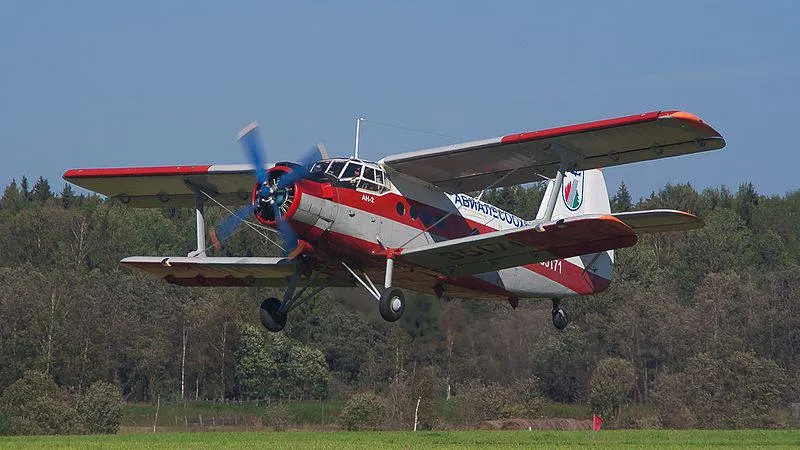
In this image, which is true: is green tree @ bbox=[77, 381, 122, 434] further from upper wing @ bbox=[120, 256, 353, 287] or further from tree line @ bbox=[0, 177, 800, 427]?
upper wing @ bbox=[120, 256, 353, 287]

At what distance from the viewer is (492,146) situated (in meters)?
25.5

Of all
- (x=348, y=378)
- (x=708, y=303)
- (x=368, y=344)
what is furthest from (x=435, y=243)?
(x=708, y=303)

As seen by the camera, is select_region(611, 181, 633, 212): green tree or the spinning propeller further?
select_region(611, 181, 633, 212): green tree

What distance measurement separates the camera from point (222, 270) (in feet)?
92.6

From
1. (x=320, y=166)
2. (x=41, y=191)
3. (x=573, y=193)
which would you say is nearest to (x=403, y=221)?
(x=320, y=166)

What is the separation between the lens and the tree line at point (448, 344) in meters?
45.3

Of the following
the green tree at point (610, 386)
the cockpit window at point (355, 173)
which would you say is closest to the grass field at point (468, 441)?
the cockpit window at point (355, 173)

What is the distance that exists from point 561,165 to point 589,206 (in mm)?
7329

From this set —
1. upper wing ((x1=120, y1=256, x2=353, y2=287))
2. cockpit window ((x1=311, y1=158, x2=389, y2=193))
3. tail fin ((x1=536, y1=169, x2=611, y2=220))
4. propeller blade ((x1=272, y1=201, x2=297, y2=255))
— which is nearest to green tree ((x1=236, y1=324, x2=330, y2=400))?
tail fin ((x1=536, y1=169, x2=611, y2=220))

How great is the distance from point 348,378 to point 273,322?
29.7 metres

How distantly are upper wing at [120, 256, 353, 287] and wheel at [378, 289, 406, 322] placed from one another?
221 centimetres

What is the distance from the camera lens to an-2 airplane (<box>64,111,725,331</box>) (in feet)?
79.3

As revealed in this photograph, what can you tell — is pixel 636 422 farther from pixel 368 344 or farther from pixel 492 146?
pixel 492 146

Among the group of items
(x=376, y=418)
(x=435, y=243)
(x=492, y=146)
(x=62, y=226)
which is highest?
(x=62, y=226)
